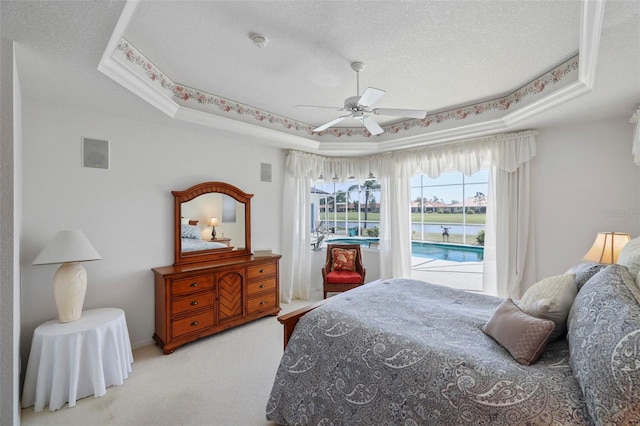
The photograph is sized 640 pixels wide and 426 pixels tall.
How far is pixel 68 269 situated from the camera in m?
2.22

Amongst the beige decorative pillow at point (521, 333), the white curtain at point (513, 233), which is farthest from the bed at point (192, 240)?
the white curtain at point (513, 233)

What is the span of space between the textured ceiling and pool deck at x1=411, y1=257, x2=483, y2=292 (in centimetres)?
220

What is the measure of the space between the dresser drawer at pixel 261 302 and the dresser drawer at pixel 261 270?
279 millimetres

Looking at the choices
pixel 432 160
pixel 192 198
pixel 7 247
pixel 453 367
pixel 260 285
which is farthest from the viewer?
pixel 432 160

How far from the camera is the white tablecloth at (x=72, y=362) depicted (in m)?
1.96

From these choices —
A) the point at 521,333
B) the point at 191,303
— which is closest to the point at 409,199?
the point at 521,333

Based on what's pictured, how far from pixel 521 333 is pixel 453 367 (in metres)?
0.41

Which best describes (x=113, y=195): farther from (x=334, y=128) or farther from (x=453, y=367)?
(x=453, y=367)

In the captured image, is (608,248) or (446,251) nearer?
(608,248)

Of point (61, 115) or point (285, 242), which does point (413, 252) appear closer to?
point (285, 242)

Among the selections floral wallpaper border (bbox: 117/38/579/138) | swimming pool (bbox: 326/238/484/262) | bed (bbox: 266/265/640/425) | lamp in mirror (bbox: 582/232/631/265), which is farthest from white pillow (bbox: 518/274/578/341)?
swimming pool (bbox: 326/238/484/262)

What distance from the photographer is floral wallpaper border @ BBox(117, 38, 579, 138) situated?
2.32 m

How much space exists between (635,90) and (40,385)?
497cm

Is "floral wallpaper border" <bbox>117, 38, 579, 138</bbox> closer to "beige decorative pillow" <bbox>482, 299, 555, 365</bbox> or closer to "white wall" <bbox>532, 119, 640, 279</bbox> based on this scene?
"white wall" <bbox>532, 119, 640, 279</bbox>
